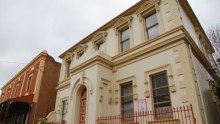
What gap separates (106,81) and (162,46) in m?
3.83

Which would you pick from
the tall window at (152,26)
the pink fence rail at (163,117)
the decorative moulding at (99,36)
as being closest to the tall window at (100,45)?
the decorative moulding at (99,36)

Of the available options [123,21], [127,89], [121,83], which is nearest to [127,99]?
[127,89]

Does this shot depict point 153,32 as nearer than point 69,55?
Yes

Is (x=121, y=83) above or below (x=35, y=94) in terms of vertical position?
below

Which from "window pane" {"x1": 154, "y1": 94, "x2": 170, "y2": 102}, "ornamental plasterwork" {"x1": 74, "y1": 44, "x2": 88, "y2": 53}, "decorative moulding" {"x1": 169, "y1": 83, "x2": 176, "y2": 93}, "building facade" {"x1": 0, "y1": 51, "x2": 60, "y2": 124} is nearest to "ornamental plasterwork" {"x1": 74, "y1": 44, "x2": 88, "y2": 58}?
"ornamental plasterwork" {"x1": 74, "y1": 44, "x2": 88, "y2": 53}

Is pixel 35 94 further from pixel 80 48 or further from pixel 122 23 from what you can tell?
pixel 122 23

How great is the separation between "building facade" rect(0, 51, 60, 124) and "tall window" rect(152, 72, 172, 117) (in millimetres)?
12504

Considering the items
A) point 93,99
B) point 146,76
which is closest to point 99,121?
point 93,99

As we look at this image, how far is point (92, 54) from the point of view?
10867mm

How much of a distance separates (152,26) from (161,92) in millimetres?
4147

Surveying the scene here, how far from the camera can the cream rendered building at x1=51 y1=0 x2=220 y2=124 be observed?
8002mm

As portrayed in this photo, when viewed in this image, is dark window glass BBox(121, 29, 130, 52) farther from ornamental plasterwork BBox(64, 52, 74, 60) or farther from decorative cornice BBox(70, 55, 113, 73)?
ornamental plasterwork BBox(64, 52, 74, 60)

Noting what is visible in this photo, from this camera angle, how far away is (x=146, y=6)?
10914mm

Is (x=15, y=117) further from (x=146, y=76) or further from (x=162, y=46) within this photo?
(x=162, y=46)
